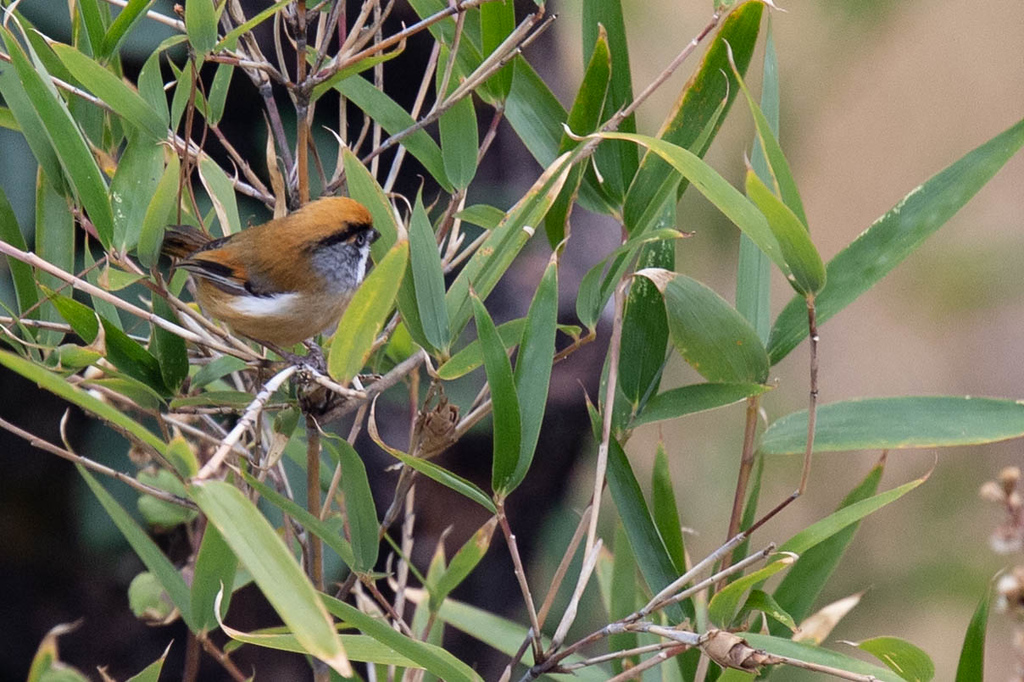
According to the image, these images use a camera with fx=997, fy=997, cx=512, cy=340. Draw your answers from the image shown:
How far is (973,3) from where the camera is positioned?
10.8ft

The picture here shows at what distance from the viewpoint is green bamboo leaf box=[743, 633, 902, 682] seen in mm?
770

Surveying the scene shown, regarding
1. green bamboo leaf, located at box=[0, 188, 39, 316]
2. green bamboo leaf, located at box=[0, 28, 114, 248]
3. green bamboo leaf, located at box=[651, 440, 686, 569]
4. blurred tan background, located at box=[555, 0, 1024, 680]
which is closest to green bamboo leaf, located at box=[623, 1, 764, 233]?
green bamboo leaf, located at box=[651, 440, 686, 569]

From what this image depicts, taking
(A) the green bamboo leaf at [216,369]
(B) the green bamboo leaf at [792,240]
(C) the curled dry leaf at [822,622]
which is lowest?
(C) the curled dry leaf at [822,622]

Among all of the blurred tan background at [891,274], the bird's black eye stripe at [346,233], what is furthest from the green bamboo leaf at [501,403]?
the blurred tan background at [891,274]

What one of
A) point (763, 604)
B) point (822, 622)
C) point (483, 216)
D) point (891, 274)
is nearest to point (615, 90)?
point (483, 216)

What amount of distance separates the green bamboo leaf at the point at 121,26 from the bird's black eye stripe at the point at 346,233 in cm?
29

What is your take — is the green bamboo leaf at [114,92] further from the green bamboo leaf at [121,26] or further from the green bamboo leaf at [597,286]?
the green bamboo leaf at [597,286]

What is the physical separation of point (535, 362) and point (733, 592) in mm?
251

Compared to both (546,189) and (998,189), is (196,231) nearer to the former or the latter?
(546,189)

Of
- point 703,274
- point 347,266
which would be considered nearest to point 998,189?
point 703,274

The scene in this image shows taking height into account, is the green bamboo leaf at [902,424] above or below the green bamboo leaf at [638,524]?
above

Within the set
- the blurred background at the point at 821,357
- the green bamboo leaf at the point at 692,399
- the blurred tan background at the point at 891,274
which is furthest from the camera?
the blurred tan background at the point at 891,274

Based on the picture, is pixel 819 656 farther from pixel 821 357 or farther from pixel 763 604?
pixel 821 357

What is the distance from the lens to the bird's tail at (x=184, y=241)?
3.74 feet
